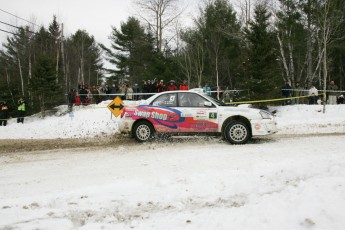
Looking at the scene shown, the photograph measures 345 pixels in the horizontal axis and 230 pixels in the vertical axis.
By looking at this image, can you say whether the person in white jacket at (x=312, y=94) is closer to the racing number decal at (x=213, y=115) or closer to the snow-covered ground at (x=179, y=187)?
the snow-covered ground at (x=179, y=187)

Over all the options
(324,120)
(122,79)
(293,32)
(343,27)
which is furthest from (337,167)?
(122,79)

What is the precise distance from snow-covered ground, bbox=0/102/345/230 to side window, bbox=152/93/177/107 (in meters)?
1.34

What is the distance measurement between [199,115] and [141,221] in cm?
557

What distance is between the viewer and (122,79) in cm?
4141

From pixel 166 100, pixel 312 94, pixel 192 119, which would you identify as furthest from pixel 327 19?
pixel 166 100

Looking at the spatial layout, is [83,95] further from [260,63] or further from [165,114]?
[165,114]

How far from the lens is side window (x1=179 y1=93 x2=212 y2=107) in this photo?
9.40m

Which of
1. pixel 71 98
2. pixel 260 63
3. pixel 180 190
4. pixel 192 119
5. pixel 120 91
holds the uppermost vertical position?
pixel 260 63

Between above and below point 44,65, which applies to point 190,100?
below

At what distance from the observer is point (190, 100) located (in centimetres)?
946

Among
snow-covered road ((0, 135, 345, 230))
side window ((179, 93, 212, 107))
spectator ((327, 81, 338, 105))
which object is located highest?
spectator ((327, 81, 338, 105))

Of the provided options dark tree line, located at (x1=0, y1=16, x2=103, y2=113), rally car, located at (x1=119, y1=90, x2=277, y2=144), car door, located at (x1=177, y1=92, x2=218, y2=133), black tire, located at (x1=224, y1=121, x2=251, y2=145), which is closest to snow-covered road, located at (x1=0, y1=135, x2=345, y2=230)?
black tire, located at (x1=224, y1=121, x2=251, y2=145)

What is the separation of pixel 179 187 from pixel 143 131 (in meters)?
4.67

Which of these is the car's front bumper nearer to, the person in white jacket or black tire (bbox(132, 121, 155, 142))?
black tire (bbox(132, 121, 155, 142))
